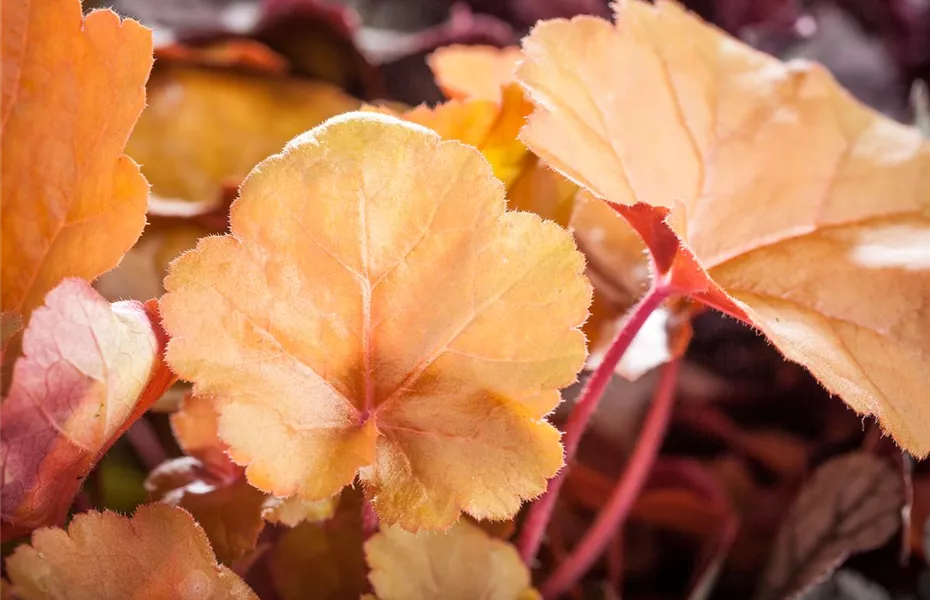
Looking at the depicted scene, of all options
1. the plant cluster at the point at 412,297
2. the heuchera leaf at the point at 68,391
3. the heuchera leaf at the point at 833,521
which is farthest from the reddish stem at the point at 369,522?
the heuchera leaf at the point at 833,521

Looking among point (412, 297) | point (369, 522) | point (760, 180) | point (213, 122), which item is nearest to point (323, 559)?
point (369, 522)

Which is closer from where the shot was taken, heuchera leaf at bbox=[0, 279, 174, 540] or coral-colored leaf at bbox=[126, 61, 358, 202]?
heuchera leaf at bbox=[0, 279, 174, 540]

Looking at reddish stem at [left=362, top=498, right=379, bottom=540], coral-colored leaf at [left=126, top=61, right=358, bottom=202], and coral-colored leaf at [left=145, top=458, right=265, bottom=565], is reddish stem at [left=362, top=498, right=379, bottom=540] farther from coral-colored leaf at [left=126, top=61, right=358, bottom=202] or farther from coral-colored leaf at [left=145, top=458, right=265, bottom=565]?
coral-colored leaf at [left=126, top=61, right=358, bottom=202]

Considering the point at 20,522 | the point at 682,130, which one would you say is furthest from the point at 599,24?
the point at 20,522

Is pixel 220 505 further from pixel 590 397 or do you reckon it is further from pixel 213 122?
pixel 213 122

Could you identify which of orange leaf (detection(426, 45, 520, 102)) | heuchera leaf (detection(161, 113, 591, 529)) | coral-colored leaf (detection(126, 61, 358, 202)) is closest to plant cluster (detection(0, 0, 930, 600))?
heuchera leaf (detection(161, 113, 591, 529))
